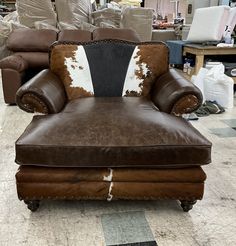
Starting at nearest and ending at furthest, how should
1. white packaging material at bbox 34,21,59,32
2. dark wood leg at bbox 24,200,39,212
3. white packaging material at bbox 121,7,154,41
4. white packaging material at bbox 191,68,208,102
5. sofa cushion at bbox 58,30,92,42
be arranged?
dark wood leg at bbox 24,200,39,212
white packaging material at bbox 191,68,208,102
sofa cushion at bbox 58,30,92,42
white packaging material at bbox 34,21,59,32
white packaging material at bbox 121,7,154,41

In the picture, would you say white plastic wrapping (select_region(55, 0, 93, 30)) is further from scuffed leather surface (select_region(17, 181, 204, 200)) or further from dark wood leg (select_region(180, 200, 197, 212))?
dark wood leg (select_region(180, 200, 197, 212))

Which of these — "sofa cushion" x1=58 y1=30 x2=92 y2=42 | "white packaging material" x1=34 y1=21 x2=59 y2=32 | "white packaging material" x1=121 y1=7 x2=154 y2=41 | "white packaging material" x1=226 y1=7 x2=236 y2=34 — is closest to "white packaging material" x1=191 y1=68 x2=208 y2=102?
"white packaging material" x1=226 y1=7 x2=236 y2=34

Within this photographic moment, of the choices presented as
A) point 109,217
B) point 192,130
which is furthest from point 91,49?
point 109,217

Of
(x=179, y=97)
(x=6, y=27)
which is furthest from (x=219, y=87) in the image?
(x=6, y=27)

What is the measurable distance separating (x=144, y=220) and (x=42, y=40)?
2958 millimetres

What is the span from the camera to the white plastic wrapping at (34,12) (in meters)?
4.47

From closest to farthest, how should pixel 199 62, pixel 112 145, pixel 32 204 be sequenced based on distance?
1. pixel 112 145
2. pixel 32 204
3. pixel 199 62

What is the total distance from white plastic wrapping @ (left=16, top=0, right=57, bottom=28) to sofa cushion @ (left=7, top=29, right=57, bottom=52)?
0.77 metres

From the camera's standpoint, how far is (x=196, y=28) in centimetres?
407

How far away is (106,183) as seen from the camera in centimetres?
148

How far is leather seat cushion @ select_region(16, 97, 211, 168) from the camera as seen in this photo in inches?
54.7

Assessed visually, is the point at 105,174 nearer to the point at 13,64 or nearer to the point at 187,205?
the point at 187,205

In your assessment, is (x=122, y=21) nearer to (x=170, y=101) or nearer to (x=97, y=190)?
(x=170, y=101)

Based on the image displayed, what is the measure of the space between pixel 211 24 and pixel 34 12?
254cm
